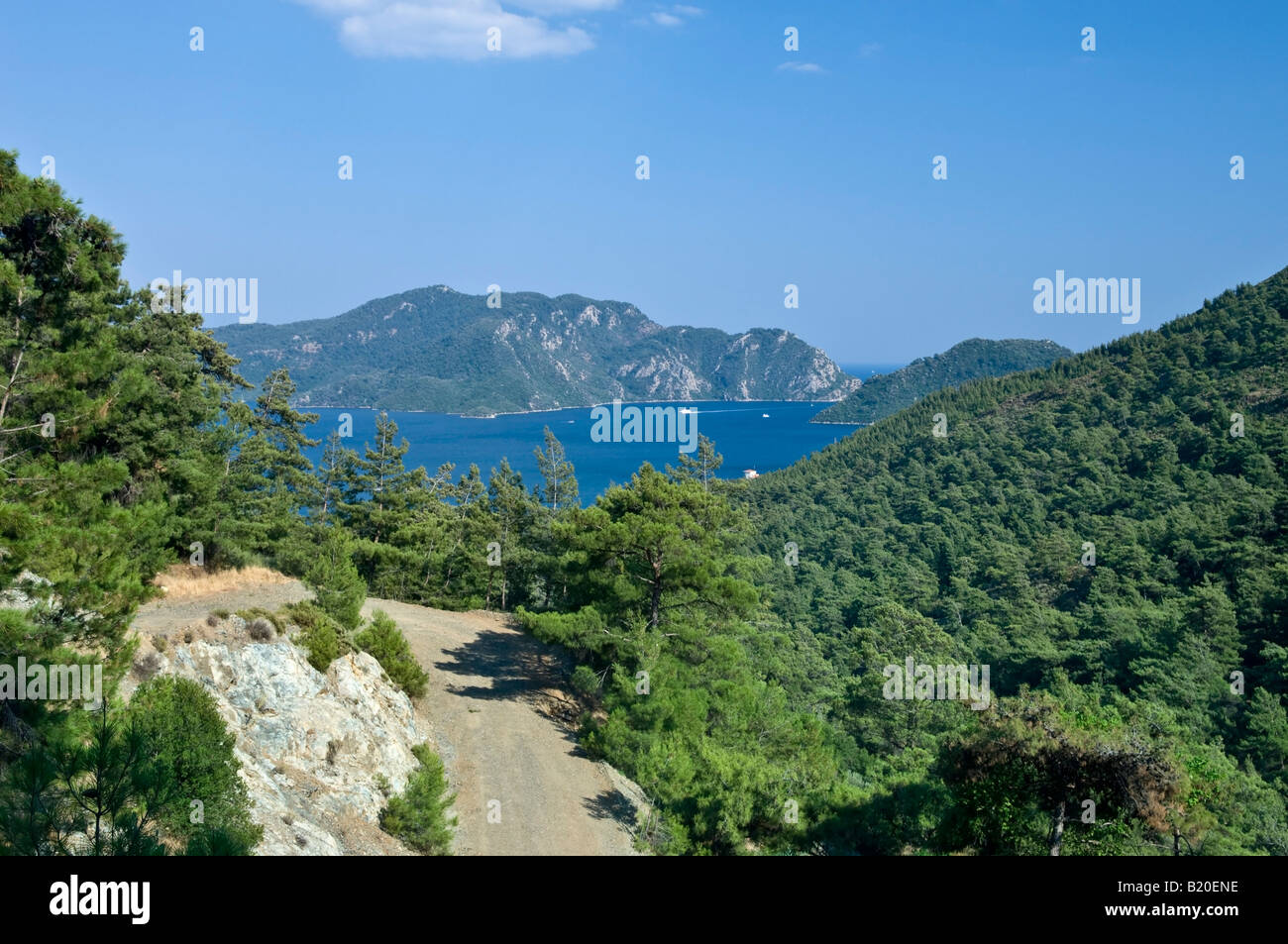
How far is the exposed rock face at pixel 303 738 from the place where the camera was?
12258mm

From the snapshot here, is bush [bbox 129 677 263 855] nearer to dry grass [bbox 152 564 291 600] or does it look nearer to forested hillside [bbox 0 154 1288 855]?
forested hillside [bbox 0 154 1288 855]

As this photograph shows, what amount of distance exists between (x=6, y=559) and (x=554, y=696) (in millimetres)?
13813

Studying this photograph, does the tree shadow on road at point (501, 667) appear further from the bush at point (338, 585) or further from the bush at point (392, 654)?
the bush at point (338, 585)

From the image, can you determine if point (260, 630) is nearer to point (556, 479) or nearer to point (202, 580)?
point (202, 580)

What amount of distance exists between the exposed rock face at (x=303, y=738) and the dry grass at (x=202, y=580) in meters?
5.24

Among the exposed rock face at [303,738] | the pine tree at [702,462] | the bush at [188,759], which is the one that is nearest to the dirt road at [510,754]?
the exposed rock face at [303,738]

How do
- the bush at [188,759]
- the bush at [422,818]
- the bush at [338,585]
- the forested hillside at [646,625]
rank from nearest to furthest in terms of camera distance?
the bush at [188,759], the forested hillside at [646,625], the bush at [422,818], the bush at [338,585]

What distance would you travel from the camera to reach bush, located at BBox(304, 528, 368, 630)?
680 inches

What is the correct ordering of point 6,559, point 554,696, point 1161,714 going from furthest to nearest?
point 554,696
point 1161,714
point 6,559

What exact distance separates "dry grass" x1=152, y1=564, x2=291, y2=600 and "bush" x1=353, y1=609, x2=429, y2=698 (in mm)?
3745

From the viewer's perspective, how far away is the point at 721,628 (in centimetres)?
2355
